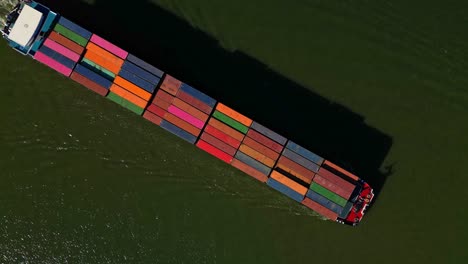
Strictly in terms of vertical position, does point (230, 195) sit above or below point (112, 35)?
below

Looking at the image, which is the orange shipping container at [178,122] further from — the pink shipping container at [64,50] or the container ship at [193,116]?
the pink shipping container at [64,50]

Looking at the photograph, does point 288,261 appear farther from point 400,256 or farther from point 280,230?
point 400,256

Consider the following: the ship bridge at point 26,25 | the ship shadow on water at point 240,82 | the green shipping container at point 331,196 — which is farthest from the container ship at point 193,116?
the ship shadow on water at point 240,82

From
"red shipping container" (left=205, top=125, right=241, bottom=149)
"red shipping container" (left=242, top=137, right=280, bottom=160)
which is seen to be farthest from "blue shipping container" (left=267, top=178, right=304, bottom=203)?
"red shipping container" (left=205, top=125, right=241, bottom=149)

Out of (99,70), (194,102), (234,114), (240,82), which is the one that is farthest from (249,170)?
(99,70)

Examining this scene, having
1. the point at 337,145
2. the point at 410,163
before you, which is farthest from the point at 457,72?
the point at 337,145
